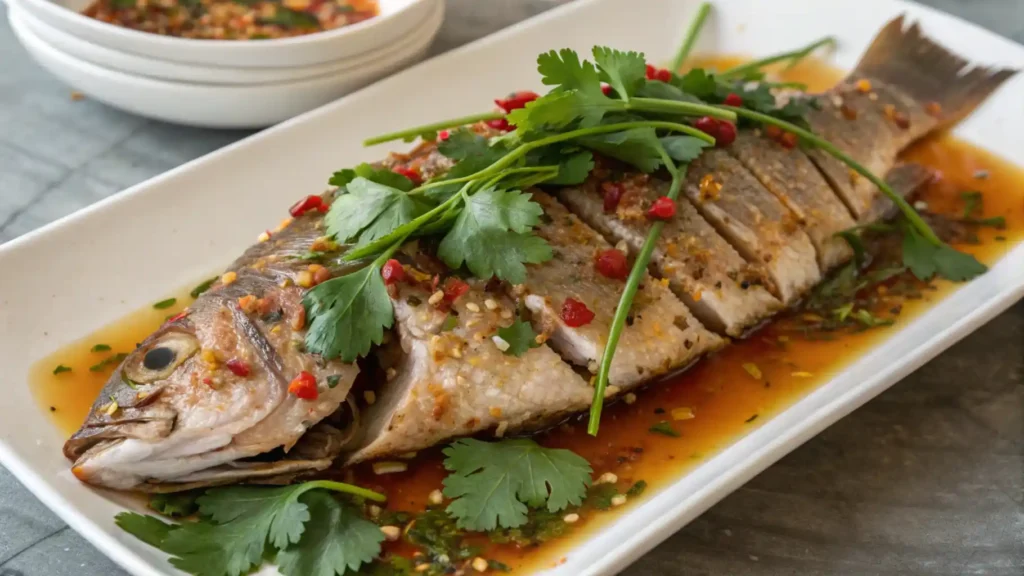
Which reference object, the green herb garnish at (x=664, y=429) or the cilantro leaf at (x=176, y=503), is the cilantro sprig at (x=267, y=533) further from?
the green herb garnish at (x=664, y=429)

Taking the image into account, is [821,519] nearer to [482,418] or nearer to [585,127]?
[482,418]

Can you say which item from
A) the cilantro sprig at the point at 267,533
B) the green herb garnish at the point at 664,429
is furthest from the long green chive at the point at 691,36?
the cilantro sprig at the point at 267,533

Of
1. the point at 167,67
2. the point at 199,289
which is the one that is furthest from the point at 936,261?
the point at 167,67

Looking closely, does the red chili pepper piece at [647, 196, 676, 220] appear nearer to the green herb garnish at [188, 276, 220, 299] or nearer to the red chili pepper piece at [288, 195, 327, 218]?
the red chili pepper piece at [288, 195, 327, 218]

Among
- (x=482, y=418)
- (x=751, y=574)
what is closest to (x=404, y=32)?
→ (x=482, y=418)

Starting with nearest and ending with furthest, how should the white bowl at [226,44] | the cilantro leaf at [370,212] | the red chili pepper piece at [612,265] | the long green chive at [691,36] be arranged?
the cilantro leaf at [370,212] < the red chili pepper piece at [612,265] < the white bowl at [226,44] < the long green chive at [691,36]

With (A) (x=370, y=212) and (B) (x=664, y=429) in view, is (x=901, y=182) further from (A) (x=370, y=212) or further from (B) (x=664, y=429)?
(A) (x=370, y=212)

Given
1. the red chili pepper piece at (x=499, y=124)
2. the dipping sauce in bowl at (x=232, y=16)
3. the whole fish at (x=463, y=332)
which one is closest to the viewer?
the whole fish at (x=463, y=332)

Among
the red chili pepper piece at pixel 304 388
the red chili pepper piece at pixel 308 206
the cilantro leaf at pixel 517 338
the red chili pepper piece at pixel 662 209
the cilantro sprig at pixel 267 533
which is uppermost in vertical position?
the red chili pepper piece at pixel 662 209
